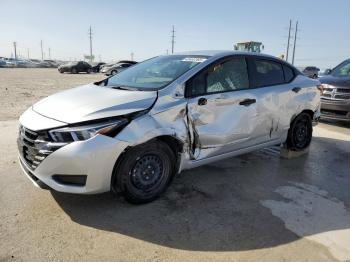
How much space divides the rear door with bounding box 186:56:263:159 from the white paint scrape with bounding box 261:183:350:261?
33.7 inches

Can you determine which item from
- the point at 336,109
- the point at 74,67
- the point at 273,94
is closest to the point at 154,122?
the point at 273,94

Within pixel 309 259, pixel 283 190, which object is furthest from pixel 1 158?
pixel 309 259

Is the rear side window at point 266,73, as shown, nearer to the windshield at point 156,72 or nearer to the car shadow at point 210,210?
the windshield at point 156,72

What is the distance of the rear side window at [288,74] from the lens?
5.31 metres

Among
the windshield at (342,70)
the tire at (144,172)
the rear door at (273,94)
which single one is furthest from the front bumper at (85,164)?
the windshield at (342,70)

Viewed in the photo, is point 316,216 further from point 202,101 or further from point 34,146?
point 34,146

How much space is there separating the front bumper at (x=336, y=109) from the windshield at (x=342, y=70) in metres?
1.11

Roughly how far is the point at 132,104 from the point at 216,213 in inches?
56.5

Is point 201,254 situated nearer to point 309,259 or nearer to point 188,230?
point 188,230

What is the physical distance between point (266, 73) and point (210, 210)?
91.3 inches

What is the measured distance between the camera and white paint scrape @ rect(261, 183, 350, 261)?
3174 millimetres

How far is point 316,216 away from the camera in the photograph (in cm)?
363

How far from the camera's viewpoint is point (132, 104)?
3508mm

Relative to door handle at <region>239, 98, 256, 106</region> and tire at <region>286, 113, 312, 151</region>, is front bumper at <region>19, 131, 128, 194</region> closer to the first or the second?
door handle at <region>239, 98, 256, 106</region>
